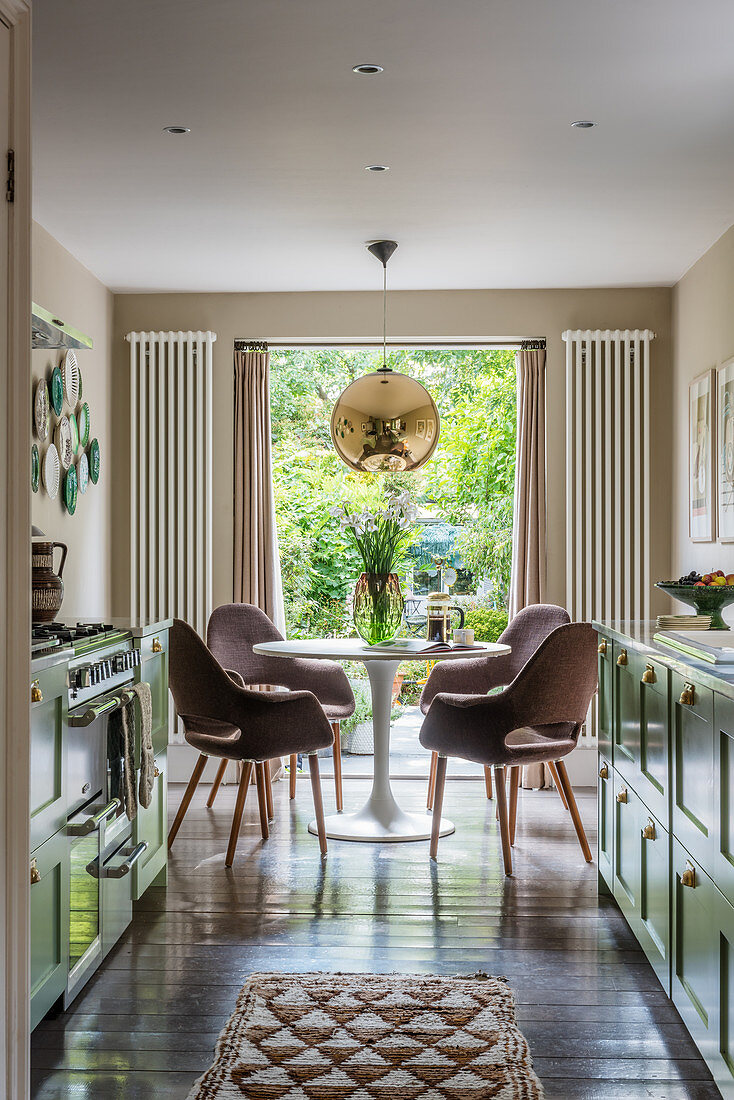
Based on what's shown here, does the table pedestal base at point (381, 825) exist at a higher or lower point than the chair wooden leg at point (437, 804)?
lower

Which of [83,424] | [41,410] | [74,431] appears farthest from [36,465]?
[83,424]

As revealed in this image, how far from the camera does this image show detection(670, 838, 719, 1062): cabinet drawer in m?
2.15

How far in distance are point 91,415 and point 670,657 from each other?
11.6 ft

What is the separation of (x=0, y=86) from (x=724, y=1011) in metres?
2.16

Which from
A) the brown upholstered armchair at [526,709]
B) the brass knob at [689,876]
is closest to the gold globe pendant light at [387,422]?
the brown upholstered armchair at [526,709]

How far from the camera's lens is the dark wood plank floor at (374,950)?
7.86 ft

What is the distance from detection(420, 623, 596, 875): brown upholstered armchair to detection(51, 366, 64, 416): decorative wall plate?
81.5 inches

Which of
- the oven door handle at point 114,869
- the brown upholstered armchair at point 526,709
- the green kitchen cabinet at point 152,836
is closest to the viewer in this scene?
the oven door handle at point 114,869

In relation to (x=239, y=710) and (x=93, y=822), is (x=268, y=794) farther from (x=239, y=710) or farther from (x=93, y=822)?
(x=93, y=822)

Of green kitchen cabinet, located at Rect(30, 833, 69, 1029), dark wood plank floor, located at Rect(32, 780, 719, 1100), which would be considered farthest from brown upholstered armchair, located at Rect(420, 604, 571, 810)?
green kitchen cabinet, located at Rect(30, 833, 69, 1029)

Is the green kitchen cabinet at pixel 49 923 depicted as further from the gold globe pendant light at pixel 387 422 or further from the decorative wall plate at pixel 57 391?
Result: the decorative wall plate at pixel 57 391

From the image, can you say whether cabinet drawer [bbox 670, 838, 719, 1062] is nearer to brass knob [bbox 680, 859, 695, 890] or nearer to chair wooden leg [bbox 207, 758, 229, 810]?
brass knob [bbox 680, 859, 695, 890]

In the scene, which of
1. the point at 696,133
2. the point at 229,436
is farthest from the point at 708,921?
the point at 229,436

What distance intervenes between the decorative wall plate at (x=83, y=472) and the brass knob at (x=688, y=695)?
3377 mm
